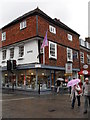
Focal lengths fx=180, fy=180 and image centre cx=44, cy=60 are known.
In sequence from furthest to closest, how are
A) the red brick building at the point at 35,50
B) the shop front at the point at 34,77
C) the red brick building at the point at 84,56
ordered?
the red brick building at the point at 84,56
the red brick building at the point at 35,50
the shop front at the point at 34,77

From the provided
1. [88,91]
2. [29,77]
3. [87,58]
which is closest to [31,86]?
[29,77]

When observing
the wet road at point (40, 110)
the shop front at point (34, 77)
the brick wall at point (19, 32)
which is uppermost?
the brick wall at point (19, 32)

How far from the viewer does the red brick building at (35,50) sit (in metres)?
19.0

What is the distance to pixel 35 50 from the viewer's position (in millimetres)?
18938

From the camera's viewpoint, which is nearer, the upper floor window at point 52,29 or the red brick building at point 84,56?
the upper floor window at point 52,29

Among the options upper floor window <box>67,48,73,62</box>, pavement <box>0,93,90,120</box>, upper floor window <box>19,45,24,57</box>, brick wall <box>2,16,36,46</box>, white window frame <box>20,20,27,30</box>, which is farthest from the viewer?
upper floor window <box>67,48,73,62</box>

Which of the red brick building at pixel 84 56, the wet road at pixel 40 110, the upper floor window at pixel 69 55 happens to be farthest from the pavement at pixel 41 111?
the red brick building at pixel 84 56

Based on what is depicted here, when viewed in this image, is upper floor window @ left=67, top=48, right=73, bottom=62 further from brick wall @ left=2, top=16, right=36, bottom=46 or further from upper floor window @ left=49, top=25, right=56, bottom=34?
brick wall @ left=2, top=16, right=36, bottom=46

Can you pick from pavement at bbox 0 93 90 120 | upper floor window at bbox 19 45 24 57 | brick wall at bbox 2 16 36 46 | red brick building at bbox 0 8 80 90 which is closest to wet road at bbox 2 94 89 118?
pavement at bbox 0 93 90 120

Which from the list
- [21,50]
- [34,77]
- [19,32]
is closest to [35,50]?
[21,50]

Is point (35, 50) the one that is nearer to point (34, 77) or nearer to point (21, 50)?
point (21, 50)

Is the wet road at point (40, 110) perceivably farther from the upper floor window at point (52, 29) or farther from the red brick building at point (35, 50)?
the upper floor window at point (52, 29)

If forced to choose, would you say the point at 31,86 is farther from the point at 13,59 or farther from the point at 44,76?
the point at 13,59

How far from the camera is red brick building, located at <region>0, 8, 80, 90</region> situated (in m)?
19.0
